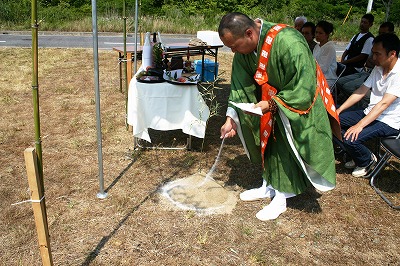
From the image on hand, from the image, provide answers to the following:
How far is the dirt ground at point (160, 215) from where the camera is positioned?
8.05ft

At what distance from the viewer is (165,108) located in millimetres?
3562

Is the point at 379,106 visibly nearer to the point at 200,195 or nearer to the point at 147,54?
the point at 200,195

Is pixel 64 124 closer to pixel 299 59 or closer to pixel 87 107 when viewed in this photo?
pixel 87 107

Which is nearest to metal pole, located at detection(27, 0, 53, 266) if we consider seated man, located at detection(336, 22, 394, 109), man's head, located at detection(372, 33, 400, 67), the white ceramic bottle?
the white ceramic bottle

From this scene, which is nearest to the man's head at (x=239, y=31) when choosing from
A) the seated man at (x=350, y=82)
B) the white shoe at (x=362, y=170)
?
the white shoe at (x=362, y=170)

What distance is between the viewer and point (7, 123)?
4520mm

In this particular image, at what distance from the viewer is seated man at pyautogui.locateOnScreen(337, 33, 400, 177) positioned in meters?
3.22

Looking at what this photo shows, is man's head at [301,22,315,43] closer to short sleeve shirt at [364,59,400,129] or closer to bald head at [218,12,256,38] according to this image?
short sleeve shirt at [364,59,400,129]

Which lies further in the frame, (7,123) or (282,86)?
(7,123)

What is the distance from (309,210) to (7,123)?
12.3ft

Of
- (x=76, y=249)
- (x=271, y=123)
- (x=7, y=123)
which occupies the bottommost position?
(x=76, y=249)

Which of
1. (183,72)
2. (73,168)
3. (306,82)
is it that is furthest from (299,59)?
(73,168)

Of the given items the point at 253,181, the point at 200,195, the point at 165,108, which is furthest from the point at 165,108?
the point at 253,181

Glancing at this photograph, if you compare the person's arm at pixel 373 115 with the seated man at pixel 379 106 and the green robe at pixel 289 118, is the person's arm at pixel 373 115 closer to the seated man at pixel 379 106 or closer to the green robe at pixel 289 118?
the seated man at pixel 379 106
